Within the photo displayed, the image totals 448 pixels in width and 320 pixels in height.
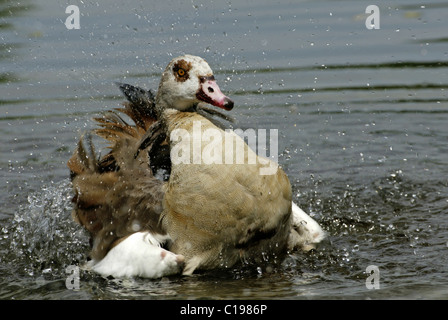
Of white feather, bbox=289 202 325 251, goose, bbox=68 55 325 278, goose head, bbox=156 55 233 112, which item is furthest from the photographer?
white feather, bbox=289 202 325 251

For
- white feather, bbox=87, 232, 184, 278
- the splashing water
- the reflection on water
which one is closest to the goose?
white feather, bbox=87, 232, 184, 278

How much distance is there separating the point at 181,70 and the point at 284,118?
315 centimetres

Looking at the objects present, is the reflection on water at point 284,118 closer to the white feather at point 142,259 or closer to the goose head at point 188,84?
the white feather at point 142,259

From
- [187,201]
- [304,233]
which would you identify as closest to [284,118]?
[304,233]

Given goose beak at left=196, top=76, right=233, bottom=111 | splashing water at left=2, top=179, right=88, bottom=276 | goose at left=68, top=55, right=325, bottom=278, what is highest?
goose beak at left=196, top=76, right=233, bottom=111

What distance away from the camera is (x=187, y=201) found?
15.8 ft

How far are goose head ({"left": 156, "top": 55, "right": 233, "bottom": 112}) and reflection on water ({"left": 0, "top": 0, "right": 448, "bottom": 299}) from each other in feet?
3.96

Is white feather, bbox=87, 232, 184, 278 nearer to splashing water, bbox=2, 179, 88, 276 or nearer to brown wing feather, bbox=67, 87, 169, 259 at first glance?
brown wing feather, bbox=67, 87, 169, 259

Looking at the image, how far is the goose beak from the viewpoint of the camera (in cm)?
495

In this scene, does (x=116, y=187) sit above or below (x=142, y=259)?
above

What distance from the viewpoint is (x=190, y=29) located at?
9766 mm

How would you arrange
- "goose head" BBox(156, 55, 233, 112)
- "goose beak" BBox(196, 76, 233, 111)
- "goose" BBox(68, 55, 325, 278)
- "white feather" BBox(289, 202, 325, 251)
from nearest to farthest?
"goose" BBox(68, 55, 325, 278) → "goose beak" BBox(196, 76, 233, 111) → "goose head" BBox(156, 55, 233, 112) → "white feather" BBox(289, 202, 325, 251)

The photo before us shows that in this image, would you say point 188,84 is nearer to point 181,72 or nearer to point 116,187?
point 181,72

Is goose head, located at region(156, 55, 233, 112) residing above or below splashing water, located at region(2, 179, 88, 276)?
above
